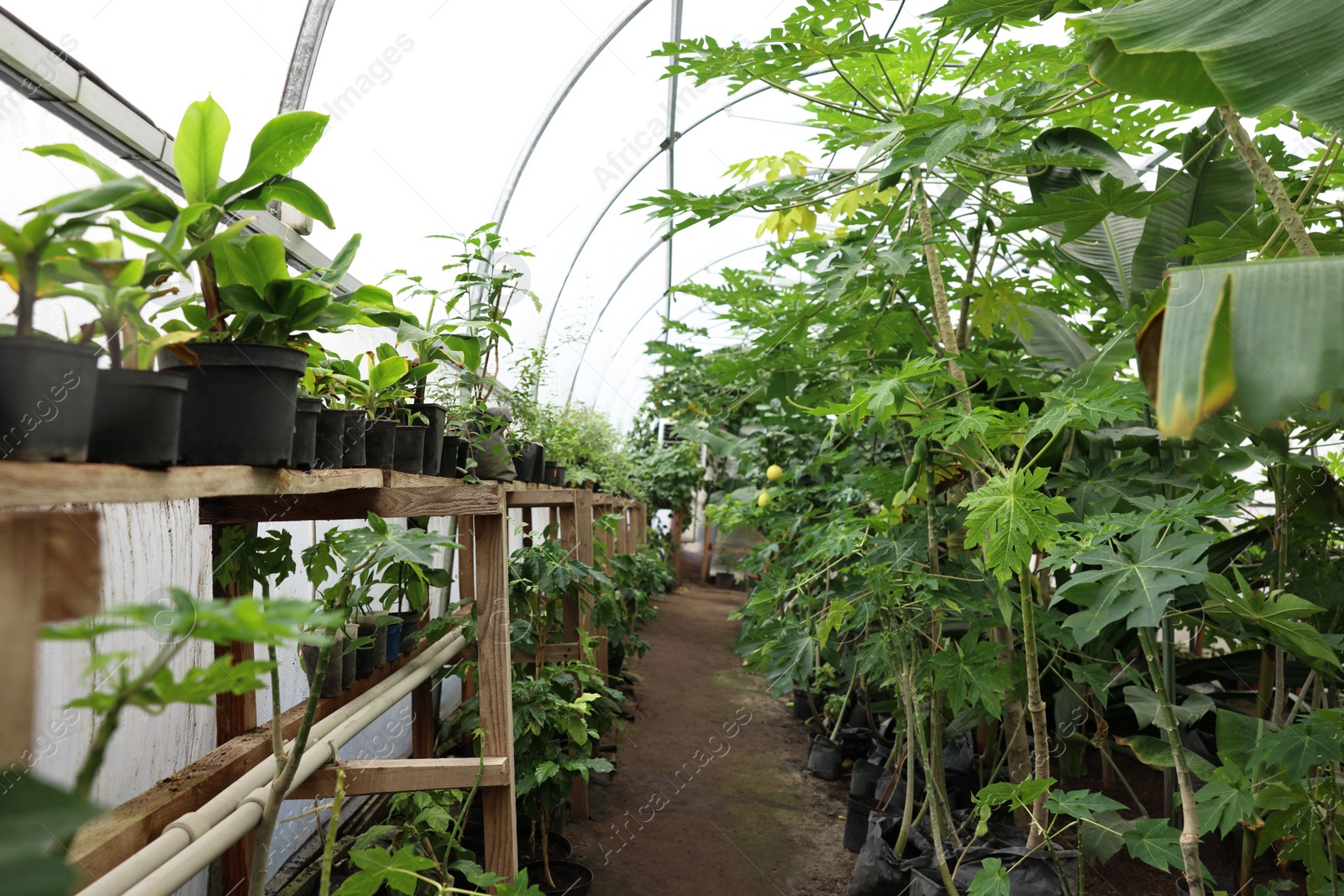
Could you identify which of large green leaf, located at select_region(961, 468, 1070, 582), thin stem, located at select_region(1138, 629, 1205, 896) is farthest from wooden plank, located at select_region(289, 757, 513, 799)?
thin stem, located at select_region(1138, 629, 1205, 896)

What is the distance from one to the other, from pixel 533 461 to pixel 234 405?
2402mm

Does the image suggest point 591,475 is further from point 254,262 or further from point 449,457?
point 254,262

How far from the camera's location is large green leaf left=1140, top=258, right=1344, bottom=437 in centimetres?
81

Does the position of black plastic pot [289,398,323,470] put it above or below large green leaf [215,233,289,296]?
below

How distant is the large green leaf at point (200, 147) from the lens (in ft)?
3.53

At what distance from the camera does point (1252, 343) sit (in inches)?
32.4

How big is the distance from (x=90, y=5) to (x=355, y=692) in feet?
5.95

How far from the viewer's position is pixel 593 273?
7.60 metres

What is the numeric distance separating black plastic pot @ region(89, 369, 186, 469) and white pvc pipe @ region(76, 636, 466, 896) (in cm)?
59

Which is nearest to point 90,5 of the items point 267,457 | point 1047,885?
point 267,457

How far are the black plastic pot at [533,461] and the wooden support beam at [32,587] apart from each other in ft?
8.04

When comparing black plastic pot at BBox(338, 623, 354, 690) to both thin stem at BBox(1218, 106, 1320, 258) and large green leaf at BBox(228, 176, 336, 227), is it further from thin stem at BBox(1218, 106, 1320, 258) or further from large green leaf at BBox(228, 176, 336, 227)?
thin stem at BBox(1218, 106, 1320, 258)

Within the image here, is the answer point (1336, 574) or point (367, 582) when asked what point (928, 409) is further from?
point (1336, 574)

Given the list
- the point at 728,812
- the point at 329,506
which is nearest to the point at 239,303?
the point at 329,506
